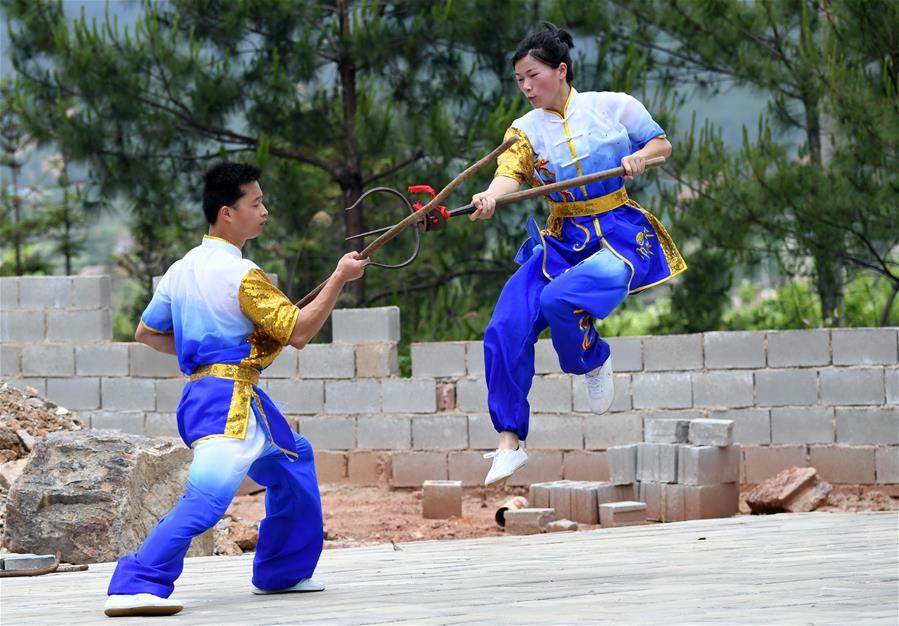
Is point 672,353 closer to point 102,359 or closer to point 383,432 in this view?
point 383,432

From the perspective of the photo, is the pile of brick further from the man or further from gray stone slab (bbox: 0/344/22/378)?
gray stone slab (bbox: 0/344/22/378)

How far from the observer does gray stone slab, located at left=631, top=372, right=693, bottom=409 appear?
10.1m

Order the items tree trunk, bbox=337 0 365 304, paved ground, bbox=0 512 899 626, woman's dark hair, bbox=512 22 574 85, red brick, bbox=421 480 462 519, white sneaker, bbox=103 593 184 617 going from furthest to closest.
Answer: tree trunk, bbox=337 0 365 304 → red brick, bbox=421 480 462 519 → woman's dark hair, bbox=512 22 574 85 → white sneaker, bbox=103 593 184 617 → paved ground, bbox=0 512 899 626

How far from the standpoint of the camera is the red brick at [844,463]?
9695mm

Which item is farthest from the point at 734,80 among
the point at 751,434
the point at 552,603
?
the point at 552,603

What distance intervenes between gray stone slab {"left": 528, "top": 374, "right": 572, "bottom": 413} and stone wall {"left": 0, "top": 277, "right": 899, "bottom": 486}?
1 cm

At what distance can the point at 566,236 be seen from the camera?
235 inches

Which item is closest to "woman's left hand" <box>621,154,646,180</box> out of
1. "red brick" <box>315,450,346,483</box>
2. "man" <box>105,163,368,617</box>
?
"man" <box>105,163,368,617</box>

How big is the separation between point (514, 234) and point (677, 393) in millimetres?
3719

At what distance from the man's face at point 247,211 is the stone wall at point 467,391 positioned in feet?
14.2

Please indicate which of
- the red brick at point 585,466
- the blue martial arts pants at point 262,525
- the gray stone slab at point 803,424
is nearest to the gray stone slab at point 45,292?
the red brick at point 585,466

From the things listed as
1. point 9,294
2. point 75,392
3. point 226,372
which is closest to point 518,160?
point 226,372

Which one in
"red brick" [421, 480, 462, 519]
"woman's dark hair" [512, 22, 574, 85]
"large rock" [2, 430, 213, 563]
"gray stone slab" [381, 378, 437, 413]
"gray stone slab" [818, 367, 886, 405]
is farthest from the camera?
"gray stone slab" [381, 378, 437, 413]

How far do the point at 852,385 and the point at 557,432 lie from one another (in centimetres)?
193
